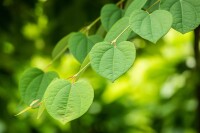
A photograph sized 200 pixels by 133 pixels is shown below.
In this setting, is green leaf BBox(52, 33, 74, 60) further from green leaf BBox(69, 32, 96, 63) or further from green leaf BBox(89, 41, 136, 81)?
green leaf BBox(89, 41, 136, 81)

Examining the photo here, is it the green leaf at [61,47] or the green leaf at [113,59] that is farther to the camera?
the green leaf at [61,47]

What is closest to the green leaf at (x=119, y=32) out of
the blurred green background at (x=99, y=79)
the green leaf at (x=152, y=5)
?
the green leaf at (x=152, y=5)

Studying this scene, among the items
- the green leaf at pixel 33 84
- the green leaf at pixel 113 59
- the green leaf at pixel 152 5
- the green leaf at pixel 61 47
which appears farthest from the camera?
the green leaf at pixel 61 47

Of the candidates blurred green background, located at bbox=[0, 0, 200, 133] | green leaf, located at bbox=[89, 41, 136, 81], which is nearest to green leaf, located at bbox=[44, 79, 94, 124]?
green leaf, located at bbox=[89, 41, 136, 81]

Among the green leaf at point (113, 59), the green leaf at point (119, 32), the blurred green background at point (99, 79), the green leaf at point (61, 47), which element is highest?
the green leaf at point (113, 59)

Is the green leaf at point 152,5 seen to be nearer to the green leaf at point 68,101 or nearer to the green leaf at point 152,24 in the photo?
the green leaf at point 152,24

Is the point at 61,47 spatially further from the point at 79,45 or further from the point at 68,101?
the point at 68,101

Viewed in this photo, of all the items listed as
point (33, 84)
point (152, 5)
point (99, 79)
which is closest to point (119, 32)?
point (152, 5)
